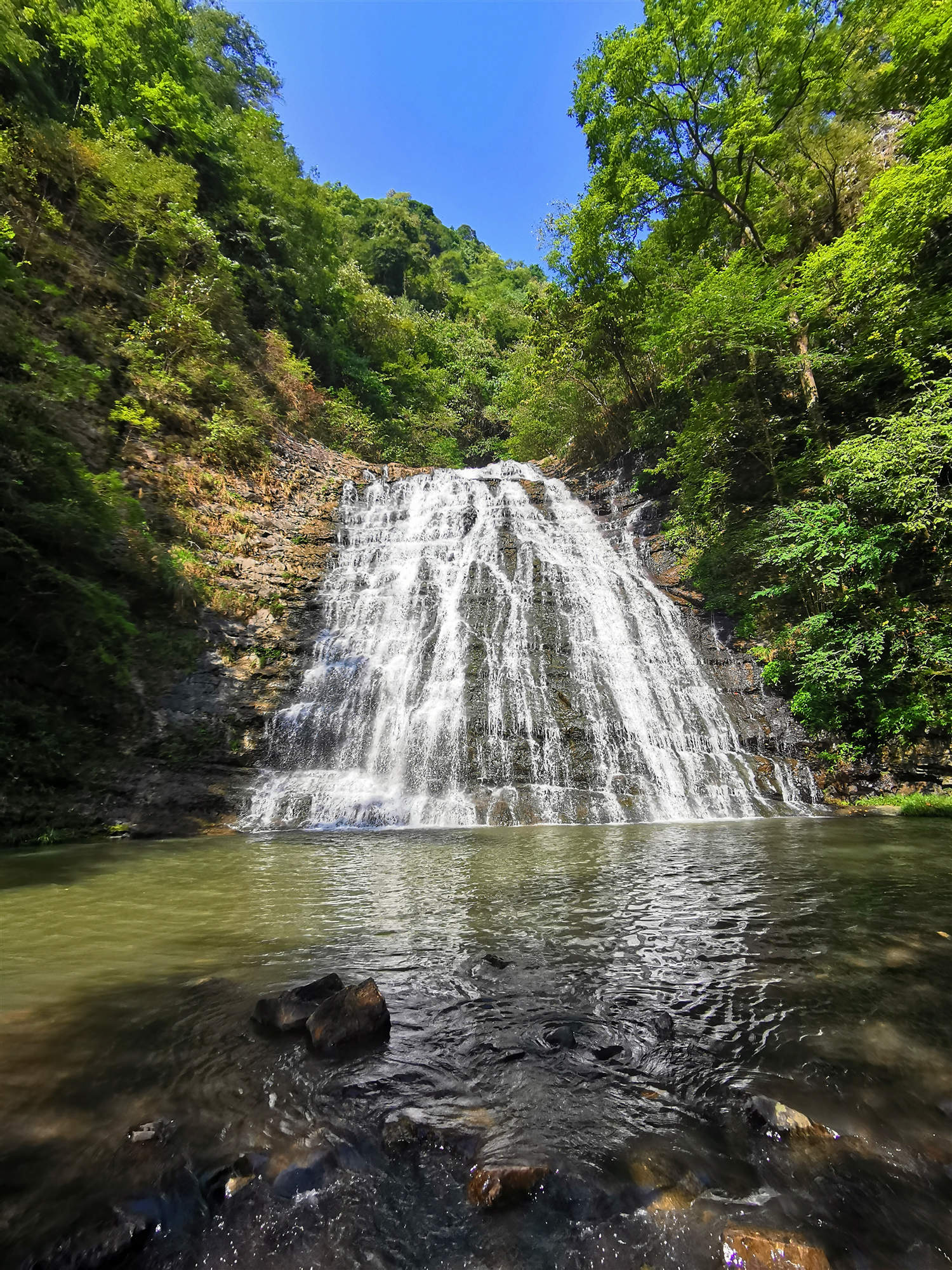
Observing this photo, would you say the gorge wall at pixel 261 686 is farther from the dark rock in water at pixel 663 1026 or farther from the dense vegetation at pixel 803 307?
the dark rock in water at pixel 663 1026

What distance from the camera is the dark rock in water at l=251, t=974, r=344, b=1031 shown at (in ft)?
7.57

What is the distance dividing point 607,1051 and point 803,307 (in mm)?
15494

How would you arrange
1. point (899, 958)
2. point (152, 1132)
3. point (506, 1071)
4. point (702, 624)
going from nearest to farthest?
point (152, 1132) → point (506, 1071) → point (899, 958) → point (702, 624)

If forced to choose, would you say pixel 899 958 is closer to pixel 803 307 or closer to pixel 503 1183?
pixel 503 1183

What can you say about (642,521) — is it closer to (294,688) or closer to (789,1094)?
(294,688)

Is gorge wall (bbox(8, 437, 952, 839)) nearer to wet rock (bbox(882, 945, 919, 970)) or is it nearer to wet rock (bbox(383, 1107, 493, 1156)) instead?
wet rock (bbox(882, 945, 919, 970))

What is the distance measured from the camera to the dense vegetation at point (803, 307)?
1012cm

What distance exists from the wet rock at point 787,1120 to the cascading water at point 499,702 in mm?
7721

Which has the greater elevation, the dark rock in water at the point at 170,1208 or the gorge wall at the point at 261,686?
the gorge wall at the point at 261,686

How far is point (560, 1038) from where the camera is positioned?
88.4 inches

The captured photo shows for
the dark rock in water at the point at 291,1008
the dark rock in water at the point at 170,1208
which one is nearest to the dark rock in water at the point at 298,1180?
the dark rock in water at the point at 170,1208

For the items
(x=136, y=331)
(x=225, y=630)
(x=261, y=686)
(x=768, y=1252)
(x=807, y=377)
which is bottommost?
(x=768, y=1252)

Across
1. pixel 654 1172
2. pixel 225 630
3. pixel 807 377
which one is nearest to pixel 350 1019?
pixel 654 1172

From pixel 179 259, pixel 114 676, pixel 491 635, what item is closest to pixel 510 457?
pixel 179 259
